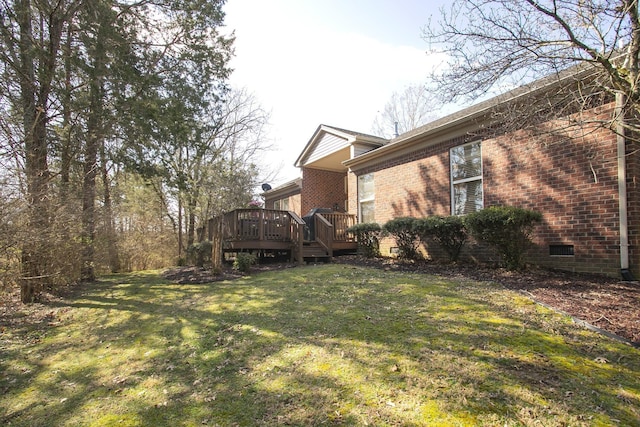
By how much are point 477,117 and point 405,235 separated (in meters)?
3.41

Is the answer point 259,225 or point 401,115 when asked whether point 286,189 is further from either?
point 401,115

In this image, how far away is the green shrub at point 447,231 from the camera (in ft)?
24.7

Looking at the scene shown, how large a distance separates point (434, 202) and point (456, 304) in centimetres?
527

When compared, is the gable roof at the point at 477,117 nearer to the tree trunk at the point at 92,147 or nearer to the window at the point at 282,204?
the window at the point at 282,204

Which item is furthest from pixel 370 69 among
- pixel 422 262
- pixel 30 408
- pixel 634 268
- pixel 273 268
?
pixel 30 408

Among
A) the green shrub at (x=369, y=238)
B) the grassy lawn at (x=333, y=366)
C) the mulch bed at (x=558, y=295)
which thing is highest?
the green shrub at (x=369, y=238)

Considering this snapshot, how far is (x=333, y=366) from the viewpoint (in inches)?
122

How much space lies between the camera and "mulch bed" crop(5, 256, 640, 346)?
377 cm

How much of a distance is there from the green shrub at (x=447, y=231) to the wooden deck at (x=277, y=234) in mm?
3473

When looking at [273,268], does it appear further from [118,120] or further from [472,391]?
[472,391]

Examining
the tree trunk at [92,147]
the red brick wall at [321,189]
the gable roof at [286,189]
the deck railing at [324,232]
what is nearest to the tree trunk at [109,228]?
the tree trunk at [92,147]

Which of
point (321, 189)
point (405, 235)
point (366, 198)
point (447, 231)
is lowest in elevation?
point (405, 235)

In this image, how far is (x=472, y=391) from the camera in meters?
2.50

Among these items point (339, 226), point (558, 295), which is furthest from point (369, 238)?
point (558, 295)
